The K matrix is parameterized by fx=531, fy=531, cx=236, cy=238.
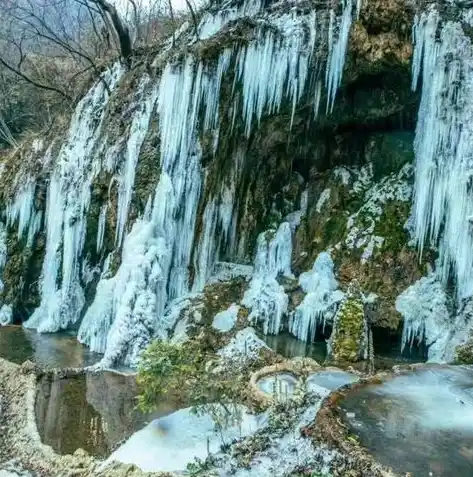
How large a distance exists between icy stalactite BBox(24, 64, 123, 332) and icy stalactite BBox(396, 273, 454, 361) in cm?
725

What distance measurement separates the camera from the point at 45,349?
10.2 meters

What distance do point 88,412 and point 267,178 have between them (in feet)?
23.8

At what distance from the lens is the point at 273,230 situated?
12.0 meters

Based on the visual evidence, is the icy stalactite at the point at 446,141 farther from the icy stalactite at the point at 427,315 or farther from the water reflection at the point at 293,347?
the water reflection at the point at 293,347

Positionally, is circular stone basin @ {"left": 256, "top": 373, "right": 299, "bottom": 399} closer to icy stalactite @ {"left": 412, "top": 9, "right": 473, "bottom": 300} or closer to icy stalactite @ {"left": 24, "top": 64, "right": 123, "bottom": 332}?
icy stalactite @ {"left": 412, "top": 9, "right": 473, "bottom": 300}

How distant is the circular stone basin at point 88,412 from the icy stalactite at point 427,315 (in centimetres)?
494

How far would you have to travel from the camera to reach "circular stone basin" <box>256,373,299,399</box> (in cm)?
577

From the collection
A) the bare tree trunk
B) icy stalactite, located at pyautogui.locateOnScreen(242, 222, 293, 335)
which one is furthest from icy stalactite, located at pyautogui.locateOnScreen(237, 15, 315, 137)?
the bare tree trunk

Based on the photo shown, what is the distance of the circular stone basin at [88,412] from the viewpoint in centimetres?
569

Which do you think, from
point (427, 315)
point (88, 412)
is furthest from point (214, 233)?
point (88, 412)

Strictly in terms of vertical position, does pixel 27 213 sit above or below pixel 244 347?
above

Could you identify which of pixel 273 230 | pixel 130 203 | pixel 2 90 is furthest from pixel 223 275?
pixel 2 90

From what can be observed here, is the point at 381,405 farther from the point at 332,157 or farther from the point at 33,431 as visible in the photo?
the point at 332,157

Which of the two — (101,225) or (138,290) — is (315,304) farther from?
(101,225)
